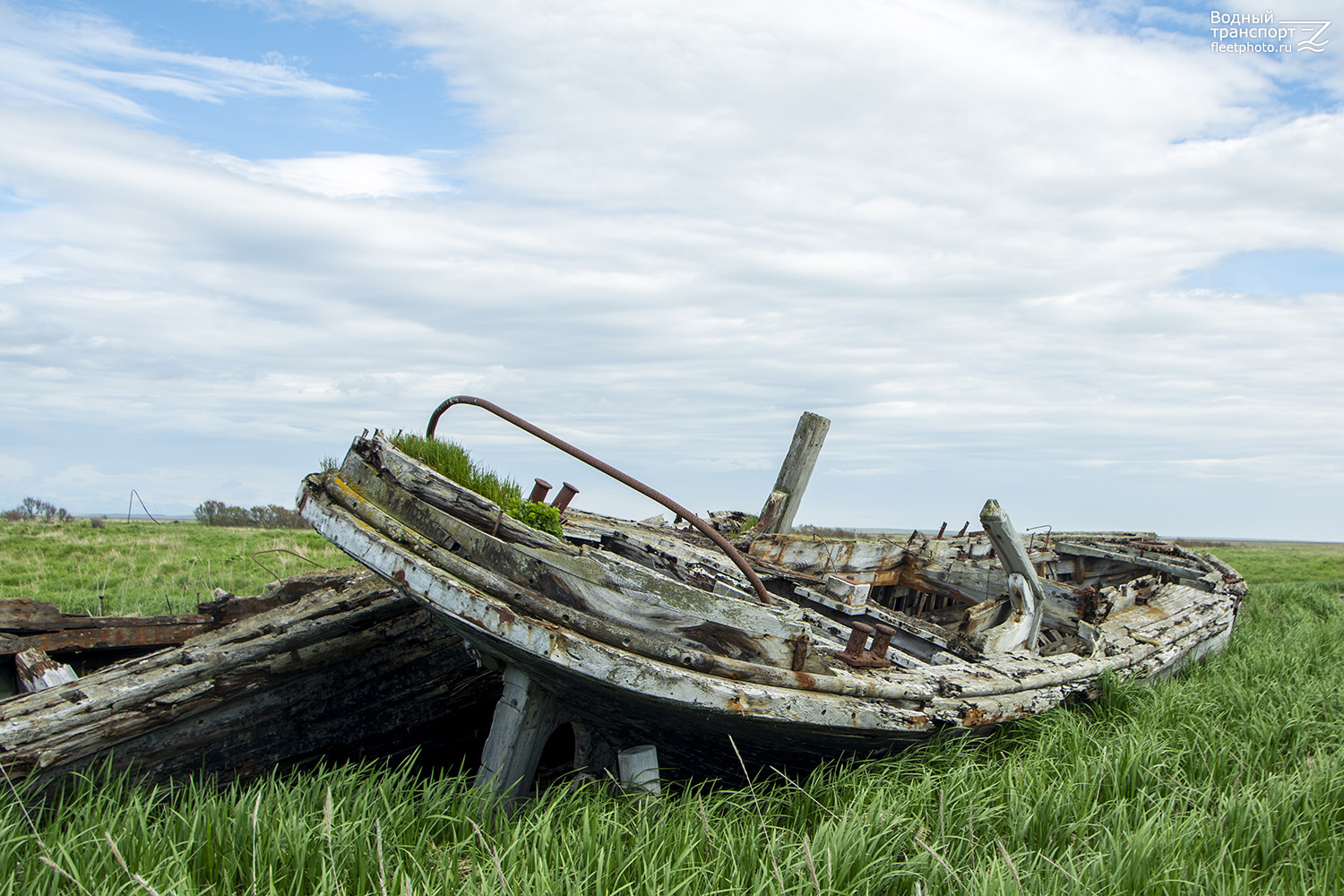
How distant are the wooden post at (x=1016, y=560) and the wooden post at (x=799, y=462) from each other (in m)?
2.83

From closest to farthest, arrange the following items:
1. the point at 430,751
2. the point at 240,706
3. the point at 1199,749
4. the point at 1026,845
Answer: the point at 1026,845, the point at 240,706, the point at 1199,749, the point at 430,751

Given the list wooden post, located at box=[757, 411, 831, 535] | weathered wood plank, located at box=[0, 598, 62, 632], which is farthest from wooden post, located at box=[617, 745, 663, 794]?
wooden post, located at box=[757, 411, 831, 535]

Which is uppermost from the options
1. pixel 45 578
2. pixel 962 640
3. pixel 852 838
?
pixel 962 640

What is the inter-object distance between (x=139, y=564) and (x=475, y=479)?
11.0 m

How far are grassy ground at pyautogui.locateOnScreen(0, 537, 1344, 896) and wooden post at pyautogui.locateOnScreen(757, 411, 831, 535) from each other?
162 inches

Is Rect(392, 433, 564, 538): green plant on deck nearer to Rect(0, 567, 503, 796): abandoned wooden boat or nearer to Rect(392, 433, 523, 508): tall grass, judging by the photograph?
Rect(392, 433, 523, 508): tall grass

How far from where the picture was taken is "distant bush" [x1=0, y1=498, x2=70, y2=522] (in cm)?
2294

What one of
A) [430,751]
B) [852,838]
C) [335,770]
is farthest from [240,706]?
[852,838]

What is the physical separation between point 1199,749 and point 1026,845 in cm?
178

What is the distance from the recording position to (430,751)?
15.8 feet

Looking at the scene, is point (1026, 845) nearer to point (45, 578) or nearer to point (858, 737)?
point (858, 737)

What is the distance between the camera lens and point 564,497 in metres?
3.84

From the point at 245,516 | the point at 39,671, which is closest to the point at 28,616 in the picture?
the point at 39,671

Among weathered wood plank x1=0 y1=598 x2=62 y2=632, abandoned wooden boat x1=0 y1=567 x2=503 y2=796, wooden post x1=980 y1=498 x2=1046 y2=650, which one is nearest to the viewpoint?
abandoned wooden boat x1=0 y1=567 x2=503 y2=796
